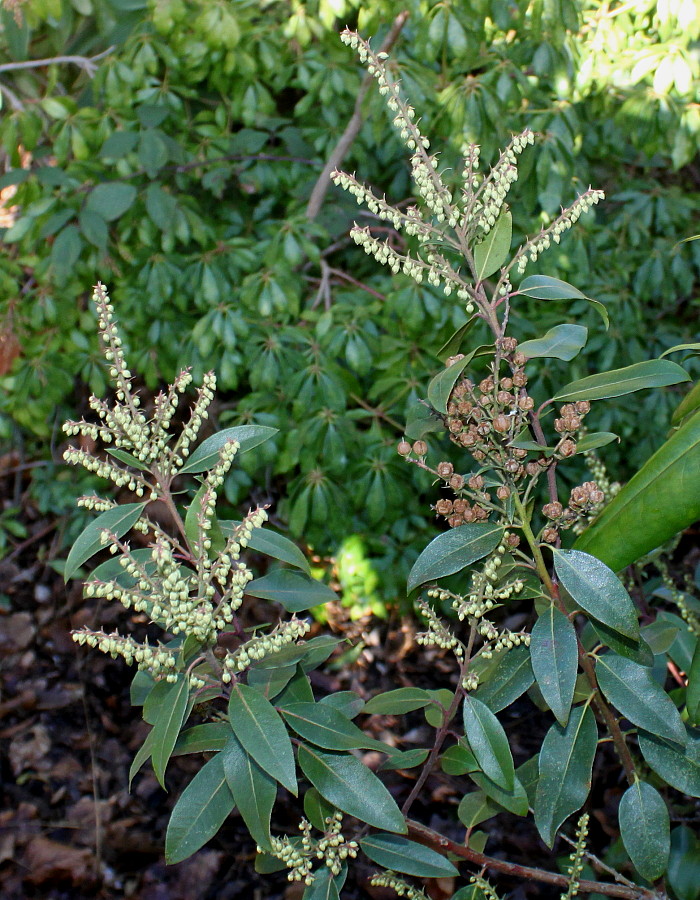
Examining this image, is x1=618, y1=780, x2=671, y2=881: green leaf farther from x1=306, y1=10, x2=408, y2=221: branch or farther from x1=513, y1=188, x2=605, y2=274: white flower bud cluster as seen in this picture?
x1=306, y1=10, x2=408, y2=221: branch

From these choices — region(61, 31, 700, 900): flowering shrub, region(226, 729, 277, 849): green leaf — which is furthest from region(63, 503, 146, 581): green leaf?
region(226, 729, 277, 849): green leaf

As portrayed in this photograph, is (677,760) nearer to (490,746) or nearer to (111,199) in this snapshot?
(490,746)

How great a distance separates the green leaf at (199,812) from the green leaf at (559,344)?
2.40 ft

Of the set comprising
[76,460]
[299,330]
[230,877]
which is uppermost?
[76,460]

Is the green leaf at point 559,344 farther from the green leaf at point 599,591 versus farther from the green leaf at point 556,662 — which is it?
the green leaf at point 556,662

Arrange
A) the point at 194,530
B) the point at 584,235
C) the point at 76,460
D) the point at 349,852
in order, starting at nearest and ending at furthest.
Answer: the point at 76,460
the point at 194,530
the point at 349,852
the point at 584,235

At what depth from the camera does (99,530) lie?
1187 millimetres

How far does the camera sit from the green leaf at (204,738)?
50.6 inches

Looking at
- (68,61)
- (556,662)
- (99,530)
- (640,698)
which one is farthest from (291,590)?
(68,61)

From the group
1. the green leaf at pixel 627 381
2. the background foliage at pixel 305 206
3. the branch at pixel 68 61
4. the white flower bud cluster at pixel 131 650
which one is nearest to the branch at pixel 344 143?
the background foliage at pixel 305 206

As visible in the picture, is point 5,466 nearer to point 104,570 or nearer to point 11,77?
point 11,77

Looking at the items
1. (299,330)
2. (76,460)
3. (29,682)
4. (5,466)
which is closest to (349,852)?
(76,460)

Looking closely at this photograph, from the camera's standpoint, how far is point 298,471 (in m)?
3.10

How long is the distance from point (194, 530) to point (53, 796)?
1.82 metres
